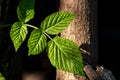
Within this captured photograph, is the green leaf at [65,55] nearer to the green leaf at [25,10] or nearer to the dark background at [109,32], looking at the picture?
the green leaf at [25,10]

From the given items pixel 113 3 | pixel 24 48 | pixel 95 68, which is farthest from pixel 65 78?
pixel 113 3

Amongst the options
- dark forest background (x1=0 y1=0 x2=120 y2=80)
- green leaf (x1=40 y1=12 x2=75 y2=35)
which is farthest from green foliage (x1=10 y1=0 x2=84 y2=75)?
dark forest background (x1=0 y1=0 x2=120 y2=80)

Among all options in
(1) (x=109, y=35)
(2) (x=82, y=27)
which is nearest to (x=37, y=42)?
(2) (x=82, y=27)

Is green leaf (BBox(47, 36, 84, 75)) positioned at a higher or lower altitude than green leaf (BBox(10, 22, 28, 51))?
lower

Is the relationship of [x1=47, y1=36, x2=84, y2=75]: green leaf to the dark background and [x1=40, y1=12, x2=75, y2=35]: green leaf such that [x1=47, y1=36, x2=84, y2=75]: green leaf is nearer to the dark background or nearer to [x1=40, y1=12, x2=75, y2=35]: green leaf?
[x1=40, y1=12, x2=75, y2=35]: green leaf

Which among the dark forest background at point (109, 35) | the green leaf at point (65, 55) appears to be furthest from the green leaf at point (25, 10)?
the dark forest background at point (109, 35)

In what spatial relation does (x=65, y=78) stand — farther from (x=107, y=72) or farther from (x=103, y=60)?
(x=103, y=60)
